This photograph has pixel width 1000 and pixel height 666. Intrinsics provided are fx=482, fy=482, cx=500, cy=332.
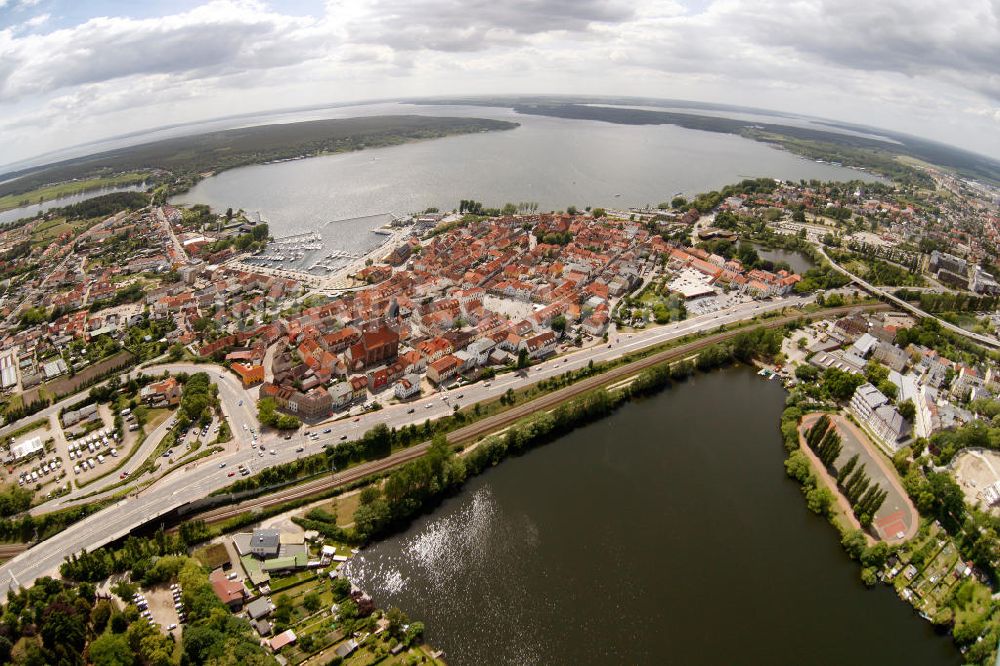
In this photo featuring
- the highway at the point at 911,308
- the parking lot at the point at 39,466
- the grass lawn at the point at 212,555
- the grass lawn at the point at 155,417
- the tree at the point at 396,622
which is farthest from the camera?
the highway at the point at 911,308

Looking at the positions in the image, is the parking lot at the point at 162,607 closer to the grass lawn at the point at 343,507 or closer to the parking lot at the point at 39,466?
the grass lawn at the point at 343,507

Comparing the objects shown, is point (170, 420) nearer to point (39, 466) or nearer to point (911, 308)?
point (39, 466)

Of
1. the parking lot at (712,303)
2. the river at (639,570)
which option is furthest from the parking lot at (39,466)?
the parking lot at (712,303)

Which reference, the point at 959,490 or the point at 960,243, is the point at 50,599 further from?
the point at 960,243

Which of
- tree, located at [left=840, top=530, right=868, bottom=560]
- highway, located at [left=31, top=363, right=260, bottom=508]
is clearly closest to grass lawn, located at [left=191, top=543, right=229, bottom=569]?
highway, located at [left=31, top=363, right=260, bottom=508]

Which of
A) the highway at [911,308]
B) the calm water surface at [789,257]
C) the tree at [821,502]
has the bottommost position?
the tree at [821,502]

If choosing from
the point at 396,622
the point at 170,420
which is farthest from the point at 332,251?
the point at 396,622

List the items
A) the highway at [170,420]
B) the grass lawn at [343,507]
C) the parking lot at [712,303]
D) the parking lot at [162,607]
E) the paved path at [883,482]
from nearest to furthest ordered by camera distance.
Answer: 1. the parking lot at [162,607]
2. the paved path at [883,482]
3. the grass lawn at [343,507]
4. the highway at [170,420]
5. the parking lot at [712,303]

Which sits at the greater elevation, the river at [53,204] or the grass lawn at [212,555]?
the river at [53,204]

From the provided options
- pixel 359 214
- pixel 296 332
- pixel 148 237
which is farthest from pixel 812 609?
pixel 148 237
